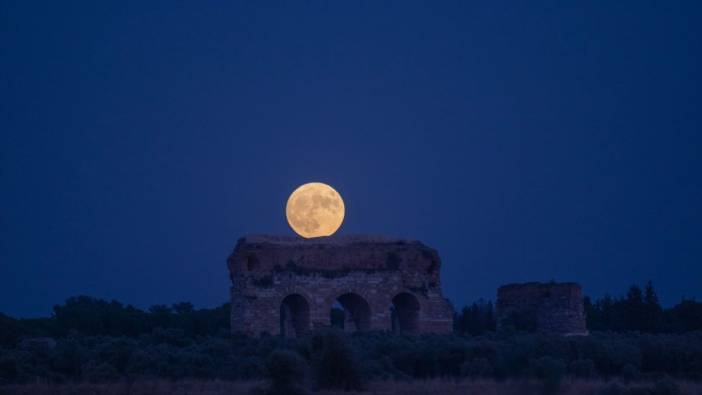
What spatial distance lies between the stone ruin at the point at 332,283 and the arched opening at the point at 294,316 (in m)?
0.03

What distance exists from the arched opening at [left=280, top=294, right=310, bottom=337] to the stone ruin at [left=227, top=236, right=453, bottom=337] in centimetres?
3

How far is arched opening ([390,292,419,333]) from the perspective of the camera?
3042cm

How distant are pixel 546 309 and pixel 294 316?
8.28 m

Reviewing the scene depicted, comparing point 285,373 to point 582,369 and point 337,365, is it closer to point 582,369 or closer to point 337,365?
point 337,365

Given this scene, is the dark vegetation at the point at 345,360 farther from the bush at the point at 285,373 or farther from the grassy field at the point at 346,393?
the grassy field at the point at 346,393

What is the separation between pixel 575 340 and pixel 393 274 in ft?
26.9

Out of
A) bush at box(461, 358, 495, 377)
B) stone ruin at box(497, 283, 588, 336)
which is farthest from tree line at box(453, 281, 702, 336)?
bush at box(461, 358, 495, 377)

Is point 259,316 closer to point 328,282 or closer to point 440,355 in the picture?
point 328,282

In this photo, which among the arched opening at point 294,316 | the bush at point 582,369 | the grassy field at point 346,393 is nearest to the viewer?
the grassy field at point 346,393

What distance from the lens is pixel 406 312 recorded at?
31.2 metres

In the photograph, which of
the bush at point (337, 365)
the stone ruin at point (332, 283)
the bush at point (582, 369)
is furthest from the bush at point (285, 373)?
the stone ruin at point (332, 283)

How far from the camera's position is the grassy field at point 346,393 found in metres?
15.9

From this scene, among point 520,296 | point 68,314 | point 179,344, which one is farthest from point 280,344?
point 68,314

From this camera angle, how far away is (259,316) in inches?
1123
